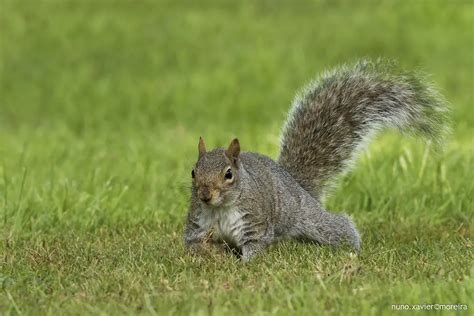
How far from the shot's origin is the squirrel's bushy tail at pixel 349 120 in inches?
249

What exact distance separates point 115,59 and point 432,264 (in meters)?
9.21

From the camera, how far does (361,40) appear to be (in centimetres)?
1413

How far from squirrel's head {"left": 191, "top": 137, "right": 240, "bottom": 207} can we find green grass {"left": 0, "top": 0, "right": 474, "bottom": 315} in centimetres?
35

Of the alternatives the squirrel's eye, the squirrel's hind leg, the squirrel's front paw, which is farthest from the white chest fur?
the squirrel's hind leg

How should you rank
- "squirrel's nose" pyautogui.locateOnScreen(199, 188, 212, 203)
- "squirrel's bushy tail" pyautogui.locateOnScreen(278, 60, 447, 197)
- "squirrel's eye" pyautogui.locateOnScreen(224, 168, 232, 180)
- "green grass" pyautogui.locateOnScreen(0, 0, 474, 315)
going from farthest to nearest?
1. "squirrel's bushy tail" pyautogui.locateOnScreen(278, 60, 447, 197)
2. "squirrel's eye" pyautogui.locateOnScreen(224, 168, 232, 180)
3. "squirrel's nose" pyautogui.locateOnScreen(199, 188, 212, 203)
4. "green grass" pyautogui.locateOnScreen(0, 0, 474, 315)

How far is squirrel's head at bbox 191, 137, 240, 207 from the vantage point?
511cm

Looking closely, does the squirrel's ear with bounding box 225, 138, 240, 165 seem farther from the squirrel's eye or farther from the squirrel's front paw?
the squirrel's front paw

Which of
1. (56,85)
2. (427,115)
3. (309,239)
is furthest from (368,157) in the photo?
(56,85)

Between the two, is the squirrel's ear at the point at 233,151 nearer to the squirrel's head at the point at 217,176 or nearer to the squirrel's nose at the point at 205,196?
the squirrel's head at the point at 217,176

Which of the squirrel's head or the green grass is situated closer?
the green grass

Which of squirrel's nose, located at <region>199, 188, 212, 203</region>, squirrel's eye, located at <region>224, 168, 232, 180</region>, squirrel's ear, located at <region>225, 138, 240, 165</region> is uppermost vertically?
squirrel's ear, located at <region>225, 138, 240, 165</region>

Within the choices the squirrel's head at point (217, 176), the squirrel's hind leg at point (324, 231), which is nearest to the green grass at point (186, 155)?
the squirrel's hind leg at point (324, 231)

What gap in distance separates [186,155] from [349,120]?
1570mm

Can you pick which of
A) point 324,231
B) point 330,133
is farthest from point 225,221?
point 330,133
